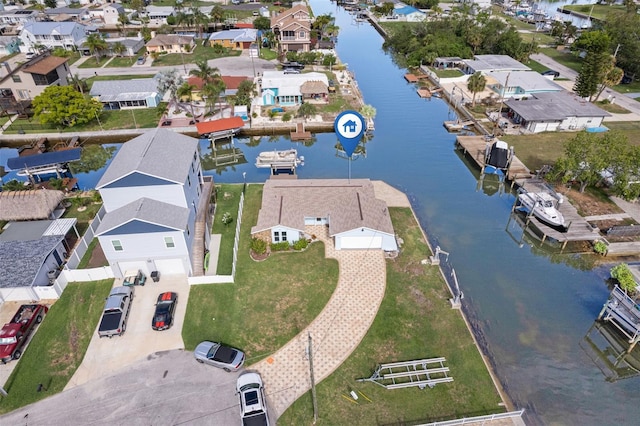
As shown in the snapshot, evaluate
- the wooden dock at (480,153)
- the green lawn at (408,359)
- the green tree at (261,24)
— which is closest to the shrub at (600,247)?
the wooden dock at (480,153)

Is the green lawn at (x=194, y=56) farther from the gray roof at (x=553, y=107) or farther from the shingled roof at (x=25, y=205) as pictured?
the gray roof at (x=553, y=107)

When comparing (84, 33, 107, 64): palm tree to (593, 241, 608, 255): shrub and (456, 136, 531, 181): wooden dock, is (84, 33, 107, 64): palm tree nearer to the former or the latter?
(456, 136, 531, 181): wooden dock

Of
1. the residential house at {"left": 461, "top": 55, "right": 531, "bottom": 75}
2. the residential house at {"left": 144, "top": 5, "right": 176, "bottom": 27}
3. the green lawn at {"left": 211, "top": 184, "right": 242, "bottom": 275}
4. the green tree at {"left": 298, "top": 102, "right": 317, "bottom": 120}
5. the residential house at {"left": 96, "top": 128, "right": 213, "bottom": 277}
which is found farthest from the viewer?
the residential house at {"left": 144, "top": 5, "right": 176, "bottom": 27}

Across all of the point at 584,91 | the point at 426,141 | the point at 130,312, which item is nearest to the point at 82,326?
the point at 130,312

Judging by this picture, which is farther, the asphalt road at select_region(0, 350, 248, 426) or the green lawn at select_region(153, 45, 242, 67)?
the green lawn at select_region(153, 45, 242, 67)

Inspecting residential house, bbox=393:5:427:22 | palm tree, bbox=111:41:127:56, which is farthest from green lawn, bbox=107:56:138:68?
residential house, bbox=393:5:427:22

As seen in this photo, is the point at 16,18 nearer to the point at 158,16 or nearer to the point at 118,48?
the point at 158,16
